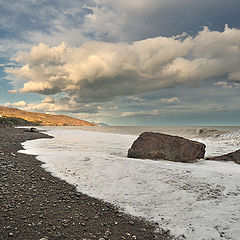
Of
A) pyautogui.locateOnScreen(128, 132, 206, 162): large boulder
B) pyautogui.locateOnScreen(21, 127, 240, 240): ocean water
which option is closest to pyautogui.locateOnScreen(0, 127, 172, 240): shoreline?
pyautogui.locateOnScreen(21, 127, 240, 240): ocean water

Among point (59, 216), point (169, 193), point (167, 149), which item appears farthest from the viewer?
point (167, 149)

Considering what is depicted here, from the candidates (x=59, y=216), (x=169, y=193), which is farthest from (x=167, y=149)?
(x=59, y=216)

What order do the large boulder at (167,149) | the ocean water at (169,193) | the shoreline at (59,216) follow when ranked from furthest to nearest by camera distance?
the large boulder at (167,149)
the ocean water at (169,193)
the shoreline at (59,216)

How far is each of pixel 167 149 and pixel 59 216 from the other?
9880 mm

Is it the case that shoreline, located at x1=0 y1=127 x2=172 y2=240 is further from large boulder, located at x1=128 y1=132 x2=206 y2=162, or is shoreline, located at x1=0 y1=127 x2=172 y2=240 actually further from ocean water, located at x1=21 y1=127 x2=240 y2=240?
large boulder, located at x1=128 y1=132 x2=206 y2=162

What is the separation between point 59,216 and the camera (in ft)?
17.4

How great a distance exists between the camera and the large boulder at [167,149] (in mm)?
13281

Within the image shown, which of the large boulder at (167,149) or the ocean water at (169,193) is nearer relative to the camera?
the ocean water at (169,193)

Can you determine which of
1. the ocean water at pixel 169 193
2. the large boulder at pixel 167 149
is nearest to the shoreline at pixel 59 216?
the ocean water at pixel 169 193

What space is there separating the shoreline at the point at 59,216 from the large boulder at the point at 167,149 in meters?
7.18

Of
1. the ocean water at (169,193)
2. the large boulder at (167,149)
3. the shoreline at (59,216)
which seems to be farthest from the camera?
the large boulder at (167,149)

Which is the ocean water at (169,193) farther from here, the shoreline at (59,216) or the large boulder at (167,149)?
the large boulder at (167,149)

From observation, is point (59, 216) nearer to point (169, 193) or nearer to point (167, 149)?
point (169, 193)

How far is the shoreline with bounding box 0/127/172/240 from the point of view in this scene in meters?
4.54
